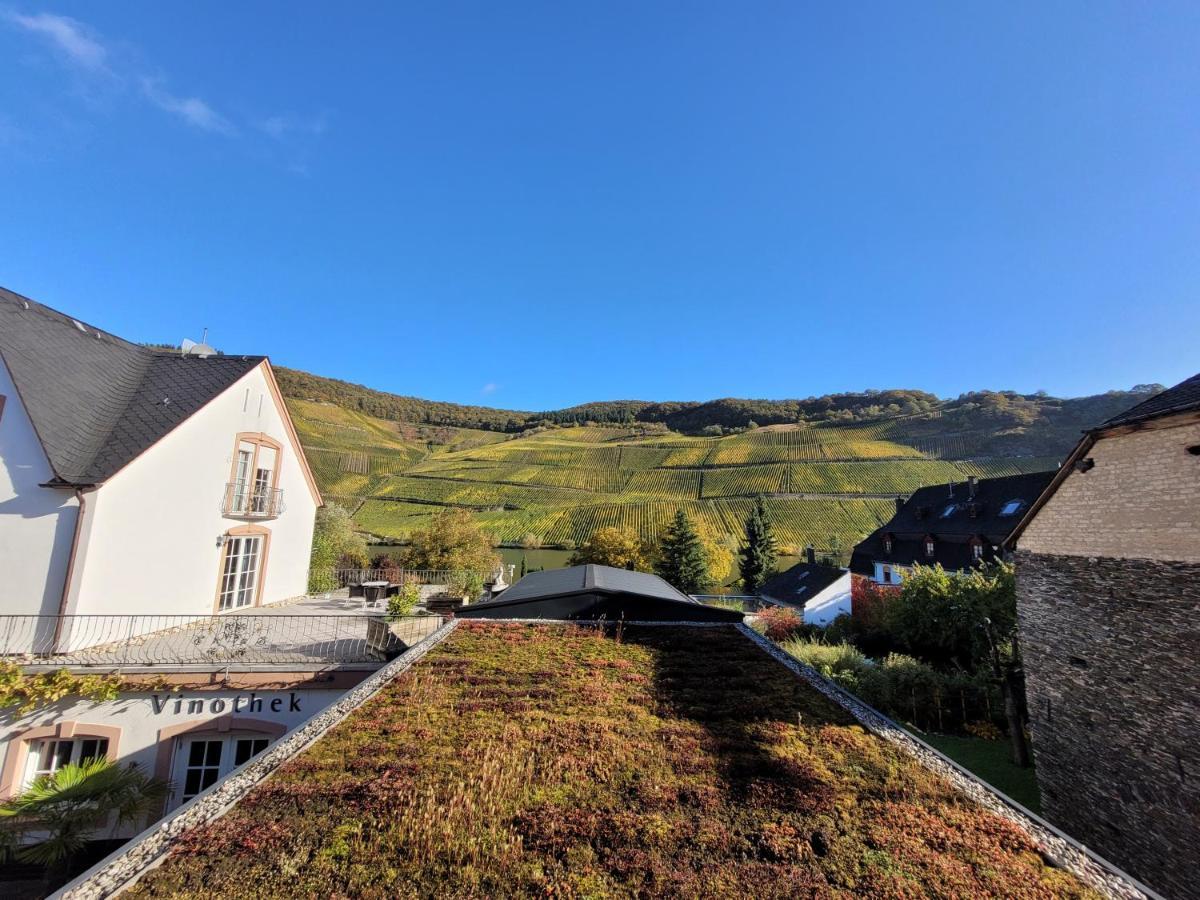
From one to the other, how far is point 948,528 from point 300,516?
121 ft

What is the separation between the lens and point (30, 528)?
9297 mm

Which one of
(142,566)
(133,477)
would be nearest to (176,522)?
(142,566)

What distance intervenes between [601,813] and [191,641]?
11.4 m

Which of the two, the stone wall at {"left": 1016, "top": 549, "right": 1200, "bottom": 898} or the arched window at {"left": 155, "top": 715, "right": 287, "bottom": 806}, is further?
the arched window at {"left": 155, "top": 715, "right": 287, "bottom": 806}

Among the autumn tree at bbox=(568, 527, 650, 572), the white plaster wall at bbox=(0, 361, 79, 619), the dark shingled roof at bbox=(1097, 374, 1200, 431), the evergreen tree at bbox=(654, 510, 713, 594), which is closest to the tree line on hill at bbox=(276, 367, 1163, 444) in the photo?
the evergreen tree at bbox=(654, 510, 713, 594)

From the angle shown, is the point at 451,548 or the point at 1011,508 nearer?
the point at 451,548

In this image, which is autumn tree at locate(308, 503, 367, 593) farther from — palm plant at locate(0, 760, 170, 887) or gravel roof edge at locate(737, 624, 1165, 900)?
gravel roof edge at locate(737, 624, 1165, 900)

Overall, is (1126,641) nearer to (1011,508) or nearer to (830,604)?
(830,604)

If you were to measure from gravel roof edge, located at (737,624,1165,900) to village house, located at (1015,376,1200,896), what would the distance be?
6054 millimetres

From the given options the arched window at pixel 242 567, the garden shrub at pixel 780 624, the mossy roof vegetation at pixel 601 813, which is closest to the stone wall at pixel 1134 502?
the mossy roof vegetation at pixel 601 813

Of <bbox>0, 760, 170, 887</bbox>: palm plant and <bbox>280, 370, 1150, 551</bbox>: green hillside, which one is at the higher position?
<bbox>280, 370, 1150, 551</bbox>: green hillside

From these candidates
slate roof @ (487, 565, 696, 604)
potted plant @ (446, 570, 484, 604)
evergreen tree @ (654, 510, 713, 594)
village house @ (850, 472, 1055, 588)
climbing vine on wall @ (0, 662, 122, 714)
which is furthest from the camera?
evergreen tree @ (654, 510, 713, 594)

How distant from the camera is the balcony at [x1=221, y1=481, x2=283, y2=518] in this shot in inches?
509

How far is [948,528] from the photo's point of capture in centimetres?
3183
